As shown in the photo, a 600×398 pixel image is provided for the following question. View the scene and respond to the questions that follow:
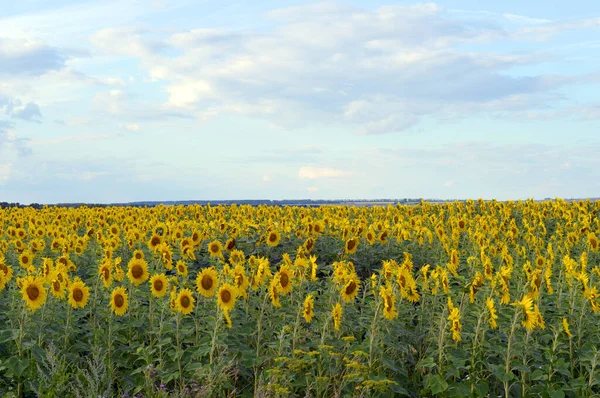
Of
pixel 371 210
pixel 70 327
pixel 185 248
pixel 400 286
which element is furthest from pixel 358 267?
pixel 371 210

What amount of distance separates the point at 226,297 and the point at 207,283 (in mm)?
648

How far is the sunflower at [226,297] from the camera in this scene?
6.77 metres

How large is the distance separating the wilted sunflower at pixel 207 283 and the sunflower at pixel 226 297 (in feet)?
1.92

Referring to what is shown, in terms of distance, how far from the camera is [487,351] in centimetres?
683

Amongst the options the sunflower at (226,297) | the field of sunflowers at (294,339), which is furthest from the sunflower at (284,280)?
the sunflower at (226,297)

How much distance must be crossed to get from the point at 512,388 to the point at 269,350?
104 inches

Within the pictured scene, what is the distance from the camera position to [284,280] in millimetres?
7277

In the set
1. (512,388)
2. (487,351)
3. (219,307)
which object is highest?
(219,307)

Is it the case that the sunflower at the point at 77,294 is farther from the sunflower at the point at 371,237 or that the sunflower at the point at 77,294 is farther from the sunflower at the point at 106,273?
the sunflower at the point at 371,237

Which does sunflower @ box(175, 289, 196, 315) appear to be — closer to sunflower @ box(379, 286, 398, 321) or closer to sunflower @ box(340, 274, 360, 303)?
sunflower @ box(340, 274, 360, 303)

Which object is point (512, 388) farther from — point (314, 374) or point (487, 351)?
point (314, 374)

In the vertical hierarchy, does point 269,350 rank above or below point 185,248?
below

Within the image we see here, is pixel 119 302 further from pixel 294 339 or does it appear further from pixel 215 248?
pixel 215 248

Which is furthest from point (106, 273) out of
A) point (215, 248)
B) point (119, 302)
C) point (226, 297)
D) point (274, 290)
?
point (215, 248)
